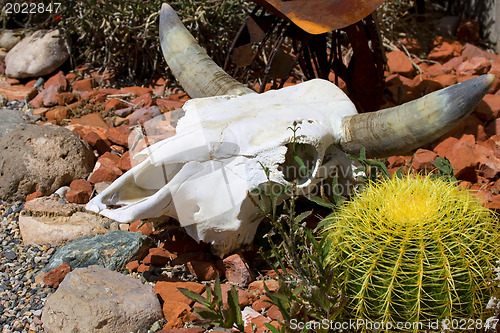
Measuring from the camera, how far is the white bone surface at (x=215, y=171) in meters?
2.79

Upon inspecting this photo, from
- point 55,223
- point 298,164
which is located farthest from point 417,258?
point 55,223

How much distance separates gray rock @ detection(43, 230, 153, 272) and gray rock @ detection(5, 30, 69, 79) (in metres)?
3.10

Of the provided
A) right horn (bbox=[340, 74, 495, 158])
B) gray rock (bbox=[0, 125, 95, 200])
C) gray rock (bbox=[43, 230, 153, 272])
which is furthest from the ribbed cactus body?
gray rock (bbox=[0, 125, 95, 200])

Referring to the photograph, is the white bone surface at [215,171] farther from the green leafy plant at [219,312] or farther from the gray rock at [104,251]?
the green leafy plant at [219,312]

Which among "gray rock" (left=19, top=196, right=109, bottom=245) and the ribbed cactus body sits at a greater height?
the ribbed cactus body

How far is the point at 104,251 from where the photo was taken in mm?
3221

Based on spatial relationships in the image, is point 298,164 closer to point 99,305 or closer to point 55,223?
point 99,305

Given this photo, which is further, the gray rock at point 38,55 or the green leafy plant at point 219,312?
the gray rock at point 38,55

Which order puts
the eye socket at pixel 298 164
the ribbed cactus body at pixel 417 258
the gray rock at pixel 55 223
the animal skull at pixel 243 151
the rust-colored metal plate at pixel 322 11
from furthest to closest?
1. the rust-colored metal plate at pixel 322 11
2. the gray rock at pixel 55 223
3. the eye socket at pixel 298 164
4. the animal skull at pixel 243 151
5. the ribbed cactus body at pixel 417 258

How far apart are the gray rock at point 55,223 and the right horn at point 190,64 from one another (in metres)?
1.01

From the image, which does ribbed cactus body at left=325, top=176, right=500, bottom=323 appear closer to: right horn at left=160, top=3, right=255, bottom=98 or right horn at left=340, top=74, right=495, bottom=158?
right horn at left=340, top=74, right=495, bottom=158

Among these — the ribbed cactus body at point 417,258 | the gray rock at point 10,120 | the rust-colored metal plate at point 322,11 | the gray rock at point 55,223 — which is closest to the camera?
the ribbed cactus body at point 417,258

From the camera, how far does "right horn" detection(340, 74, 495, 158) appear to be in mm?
2551

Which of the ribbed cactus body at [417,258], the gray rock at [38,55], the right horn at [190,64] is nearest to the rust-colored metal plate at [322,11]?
the right horn at [190,64]
